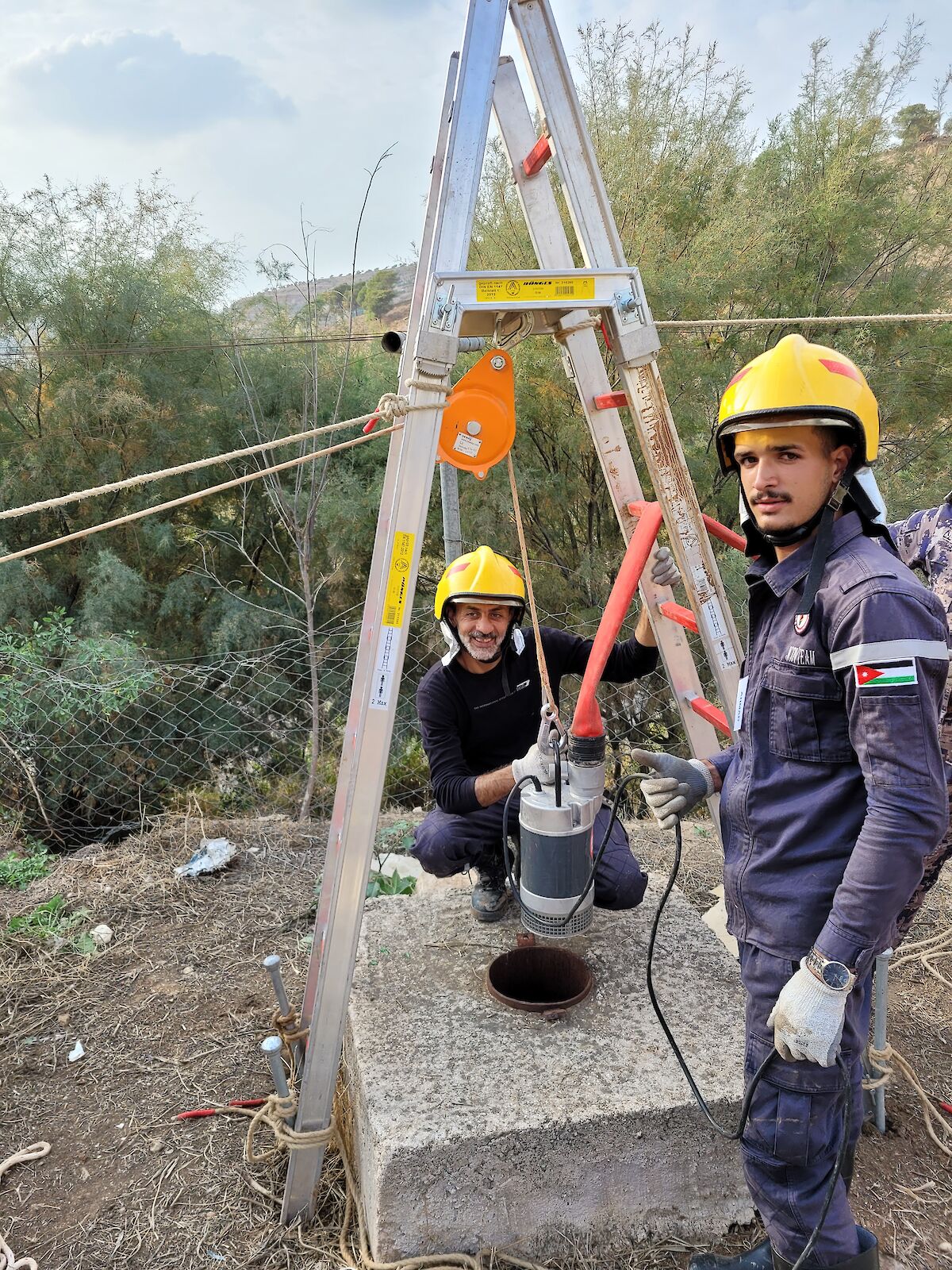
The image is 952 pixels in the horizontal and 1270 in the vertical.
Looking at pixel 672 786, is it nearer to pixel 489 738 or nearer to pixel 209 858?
pixel 489 738

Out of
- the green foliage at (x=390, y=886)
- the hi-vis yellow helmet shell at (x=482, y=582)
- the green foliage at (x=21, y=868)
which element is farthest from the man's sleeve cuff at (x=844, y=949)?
the green foliage at (x=21, y=868)

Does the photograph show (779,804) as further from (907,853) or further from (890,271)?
(890,271)

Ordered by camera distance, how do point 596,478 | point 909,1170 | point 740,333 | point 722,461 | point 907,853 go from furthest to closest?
point 596,478
point 740,333
point 909,1170
point 722,461
point 907,853

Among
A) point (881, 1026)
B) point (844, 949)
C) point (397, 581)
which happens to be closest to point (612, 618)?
point (397, 581)

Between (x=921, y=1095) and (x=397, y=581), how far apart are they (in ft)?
6.92

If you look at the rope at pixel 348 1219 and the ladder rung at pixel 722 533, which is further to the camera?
the ladder rung at pixel 722 533

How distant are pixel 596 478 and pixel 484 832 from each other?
4.78 m

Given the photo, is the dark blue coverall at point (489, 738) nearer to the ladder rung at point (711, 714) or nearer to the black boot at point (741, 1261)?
the ladder rung at point (711, 714)

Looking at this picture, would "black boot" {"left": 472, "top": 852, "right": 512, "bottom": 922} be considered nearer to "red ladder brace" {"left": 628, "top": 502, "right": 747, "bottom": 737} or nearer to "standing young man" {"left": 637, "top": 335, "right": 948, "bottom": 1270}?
"red ladder brace" {"left": 628, "top": 502, "right": 747, "bottom": 737}

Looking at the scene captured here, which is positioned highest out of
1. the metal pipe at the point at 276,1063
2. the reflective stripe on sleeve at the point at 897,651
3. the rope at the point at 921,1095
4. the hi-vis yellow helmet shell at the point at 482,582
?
the hi-vis yellow helmet shell at the point at 482,582

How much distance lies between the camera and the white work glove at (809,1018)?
1.21m

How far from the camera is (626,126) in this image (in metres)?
6.50

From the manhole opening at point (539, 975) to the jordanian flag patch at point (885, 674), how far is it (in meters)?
1.44

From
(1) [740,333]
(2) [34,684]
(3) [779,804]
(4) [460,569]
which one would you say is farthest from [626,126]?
(3) [779,804]
